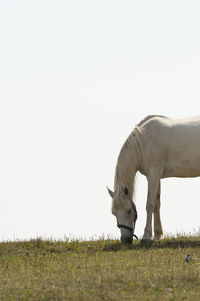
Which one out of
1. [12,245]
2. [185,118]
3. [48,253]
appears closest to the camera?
[48,253]

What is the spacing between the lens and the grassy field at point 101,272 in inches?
323

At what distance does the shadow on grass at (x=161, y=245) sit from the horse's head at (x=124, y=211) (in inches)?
11.1

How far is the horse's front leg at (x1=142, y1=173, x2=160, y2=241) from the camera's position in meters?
13.7

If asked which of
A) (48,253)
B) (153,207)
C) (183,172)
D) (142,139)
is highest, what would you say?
(142,139)

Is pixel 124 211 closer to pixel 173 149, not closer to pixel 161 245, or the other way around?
pixel 161 245

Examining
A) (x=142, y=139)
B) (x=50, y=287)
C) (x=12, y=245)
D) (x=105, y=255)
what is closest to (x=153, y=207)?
(x=142, y=139)

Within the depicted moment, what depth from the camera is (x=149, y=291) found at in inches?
327

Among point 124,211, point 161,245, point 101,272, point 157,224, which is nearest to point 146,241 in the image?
point 161,245

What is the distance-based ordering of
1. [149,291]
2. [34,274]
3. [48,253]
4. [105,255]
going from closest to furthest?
[149,291]
[34,274]
[105,255]
[48,253]

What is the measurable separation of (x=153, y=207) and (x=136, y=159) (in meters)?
1.31

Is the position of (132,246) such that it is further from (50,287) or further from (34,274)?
(50,287)

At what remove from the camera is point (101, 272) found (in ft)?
30.5

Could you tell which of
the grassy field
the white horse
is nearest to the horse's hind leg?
the white horse

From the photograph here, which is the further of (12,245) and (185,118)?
(185,118)
